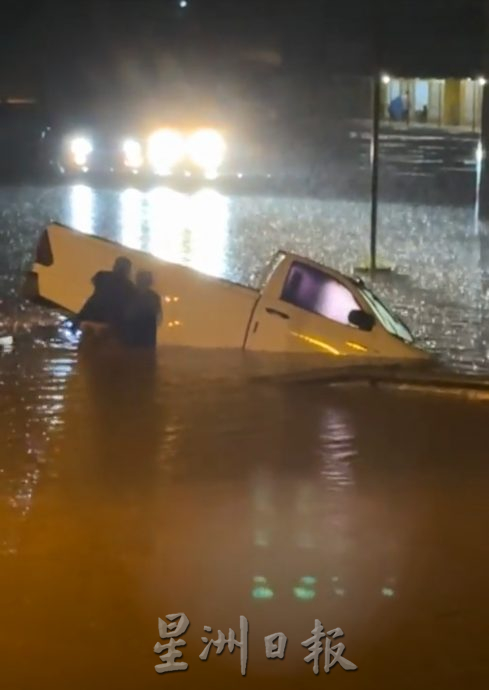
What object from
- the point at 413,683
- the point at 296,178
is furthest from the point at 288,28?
the point at 413,683

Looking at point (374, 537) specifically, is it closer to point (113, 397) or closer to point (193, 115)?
point (113, 397)

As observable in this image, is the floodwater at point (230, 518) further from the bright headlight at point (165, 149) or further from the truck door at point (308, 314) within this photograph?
the bright headlight at point (165, 149)

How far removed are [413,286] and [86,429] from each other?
1040cm

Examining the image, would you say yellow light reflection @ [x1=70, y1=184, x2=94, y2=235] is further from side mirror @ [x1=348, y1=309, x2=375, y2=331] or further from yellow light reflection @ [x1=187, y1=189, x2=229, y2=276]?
side mirror @ [x1=348, y1=309, x2=375, y2=331]

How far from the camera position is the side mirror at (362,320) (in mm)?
15234

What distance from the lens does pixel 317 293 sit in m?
15.4

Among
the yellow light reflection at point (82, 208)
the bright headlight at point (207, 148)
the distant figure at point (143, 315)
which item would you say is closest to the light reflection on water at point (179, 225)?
the yellow light reflection at point (82, 208)

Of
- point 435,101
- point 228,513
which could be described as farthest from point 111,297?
point 435,101

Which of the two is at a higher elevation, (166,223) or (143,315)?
(143,315)

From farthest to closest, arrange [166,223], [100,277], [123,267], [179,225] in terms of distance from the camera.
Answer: [166,223] < [179,225] < [100,277] < [123,267]

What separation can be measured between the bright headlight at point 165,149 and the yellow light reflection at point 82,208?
7.20 feet

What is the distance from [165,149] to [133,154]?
1.10 metres

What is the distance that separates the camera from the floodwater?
751 centimetres

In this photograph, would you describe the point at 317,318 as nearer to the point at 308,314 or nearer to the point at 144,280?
the point at 308,314
